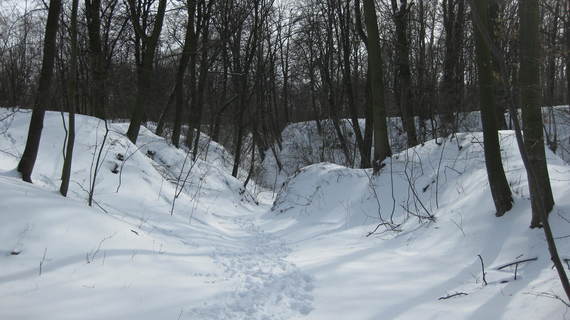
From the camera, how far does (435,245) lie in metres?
5.19

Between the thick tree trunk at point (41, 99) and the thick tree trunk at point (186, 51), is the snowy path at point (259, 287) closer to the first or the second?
the thick tree trunk at point (41, 99)

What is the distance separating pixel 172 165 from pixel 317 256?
820 centimetres

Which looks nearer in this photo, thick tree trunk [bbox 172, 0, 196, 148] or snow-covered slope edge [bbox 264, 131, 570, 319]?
snow-covered slope edge [bbox 264, 131, 570, 319]

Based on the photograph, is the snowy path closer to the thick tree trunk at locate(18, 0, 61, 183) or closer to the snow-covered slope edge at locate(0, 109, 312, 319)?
the snow-covered slope edge at locate(0, 109, 312, 319)

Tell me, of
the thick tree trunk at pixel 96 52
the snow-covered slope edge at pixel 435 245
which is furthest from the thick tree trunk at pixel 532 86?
the thick tree trunk at pixel 96 52

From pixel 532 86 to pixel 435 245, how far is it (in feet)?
7.63

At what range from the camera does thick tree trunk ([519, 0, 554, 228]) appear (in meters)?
3.87

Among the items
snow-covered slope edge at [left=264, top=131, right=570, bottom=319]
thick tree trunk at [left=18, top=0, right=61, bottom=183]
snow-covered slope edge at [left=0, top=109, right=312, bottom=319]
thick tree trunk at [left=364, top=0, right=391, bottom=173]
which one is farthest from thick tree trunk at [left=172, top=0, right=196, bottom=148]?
snow-covered slope edge at [left=264, top=131, right=570, bottom=319]

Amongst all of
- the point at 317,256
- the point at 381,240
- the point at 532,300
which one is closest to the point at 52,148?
the point at 317,256

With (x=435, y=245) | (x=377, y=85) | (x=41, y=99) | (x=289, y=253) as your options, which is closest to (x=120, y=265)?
(x=289, y=253)

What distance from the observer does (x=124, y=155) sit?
9375mm

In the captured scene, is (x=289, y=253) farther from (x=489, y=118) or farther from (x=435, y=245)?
(x=489, y=118)

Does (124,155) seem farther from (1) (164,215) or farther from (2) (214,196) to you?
(2) (214,196)

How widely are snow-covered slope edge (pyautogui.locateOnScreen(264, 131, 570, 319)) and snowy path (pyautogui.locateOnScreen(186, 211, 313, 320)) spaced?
21 cm
